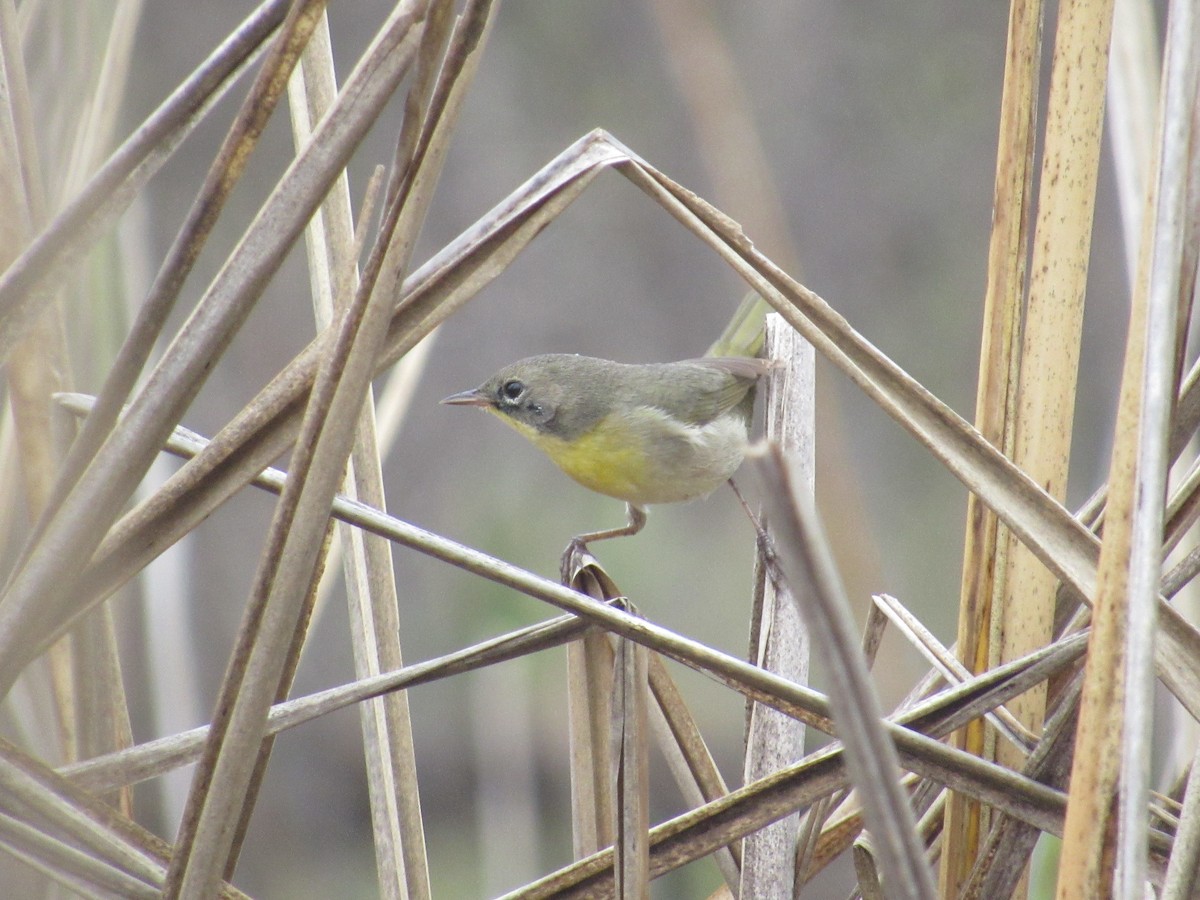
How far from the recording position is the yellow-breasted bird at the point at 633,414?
9.66ft

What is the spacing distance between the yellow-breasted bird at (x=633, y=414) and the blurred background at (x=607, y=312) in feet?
7.11

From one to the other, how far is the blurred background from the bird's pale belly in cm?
216

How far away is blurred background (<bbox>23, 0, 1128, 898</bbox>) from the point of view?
5.72 metres

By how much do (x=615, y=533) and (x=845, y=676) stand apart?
7.42ft

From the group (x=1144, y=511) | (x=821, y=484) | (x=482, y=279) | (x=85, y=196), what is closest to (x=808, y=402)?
(x=482, y=279)

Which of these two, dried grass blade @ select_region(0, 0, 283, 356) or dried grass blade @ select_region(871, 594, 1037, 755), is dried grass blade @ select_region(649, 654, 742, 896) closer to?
dried grass blade @ select_region(871, 594, 1037, 755)

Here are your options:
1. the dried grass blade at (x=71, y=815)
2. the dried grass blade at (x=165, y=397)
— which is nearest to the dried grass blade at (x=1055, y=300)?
the dried grass blade at (x=165, y=397)

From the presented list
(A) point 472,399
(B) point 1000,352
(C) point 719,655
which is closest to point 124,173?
(C) point 719,655

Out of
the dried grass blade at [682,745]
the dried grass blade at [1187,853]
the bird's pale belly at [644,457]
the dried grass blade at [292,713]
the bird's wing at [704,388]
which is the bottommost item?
the dried grass blade at [682,745]

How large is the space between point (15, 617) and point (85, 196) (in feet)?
1.61

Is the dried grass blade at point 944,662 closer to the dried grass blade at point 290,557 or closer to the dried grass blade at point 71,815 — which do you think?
the dried grass blade at point 290,557

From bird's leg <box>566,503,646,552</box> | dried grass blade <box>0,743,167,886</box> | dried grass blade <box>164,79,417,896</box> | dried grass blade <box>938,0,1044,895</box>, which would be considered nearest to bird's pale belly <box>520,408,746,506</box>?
bird's leg <box>566,503,646,552</box>

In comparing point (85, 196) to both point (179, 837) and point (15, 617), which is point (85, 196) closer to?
point (15, 617)

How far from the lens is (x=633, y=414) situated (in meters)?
3.05
